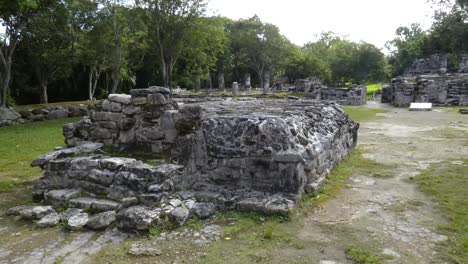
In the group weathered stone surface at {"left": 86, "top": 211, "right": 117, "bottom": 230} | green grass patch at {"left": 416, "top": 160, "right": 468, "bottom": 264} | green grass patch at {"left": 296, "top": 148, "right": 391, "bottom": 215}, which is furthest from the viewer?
green grass patch at {"left": 296, "top": 148, "right": 391, "bottom": 215}

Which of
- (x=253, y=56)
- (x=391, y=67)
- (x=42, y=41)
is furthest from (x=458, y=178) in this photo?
(x=391, y=67)

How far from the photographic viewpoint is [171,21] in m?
21.1

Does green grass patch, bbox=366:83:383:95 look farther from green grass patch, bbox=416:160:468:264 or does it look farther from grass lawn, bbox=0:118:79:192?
green grass patch, bbox=416:160:468:264

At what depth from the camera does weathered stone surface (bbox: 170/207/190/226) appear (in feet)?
14.4

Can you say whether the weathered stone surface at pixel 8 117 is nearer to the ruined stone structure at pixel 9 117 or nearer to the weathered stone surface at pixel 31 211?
the ruined stone structure at pixel 9 117

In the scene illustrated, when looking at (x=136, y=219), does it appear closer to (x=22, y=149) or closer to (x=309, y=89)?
(x=22, y=149)

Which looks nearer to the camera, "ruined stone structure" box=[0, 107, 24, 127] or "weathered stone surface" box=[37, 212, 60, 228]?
"weathered stone surface" box=[37, 212, 60, 228]

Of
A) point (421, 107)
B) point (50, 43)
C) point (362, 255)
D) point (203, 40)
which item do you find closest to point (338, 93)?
point (421, 107)

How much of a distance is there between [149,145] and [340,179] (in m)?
3.36

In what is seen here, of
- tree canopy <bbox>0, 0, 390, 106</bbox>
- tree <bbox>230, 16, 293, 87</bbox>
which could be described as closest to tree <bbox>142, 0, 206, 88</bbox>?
tree canopy <bbox>0, 0, 390, 106</bbox>

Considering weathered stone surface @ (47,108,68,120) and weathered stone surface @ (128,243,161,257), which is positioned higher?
weathered stone surface @ (47,108,68,120)

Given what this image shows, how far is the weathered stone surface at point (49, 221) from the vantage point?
450 centimetres

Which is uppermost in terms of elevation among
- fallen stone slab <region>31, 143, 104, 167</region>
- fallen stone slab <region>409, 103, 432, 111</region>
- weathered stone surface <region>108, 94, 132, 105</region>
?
weathered stone surface <region>108, 94, 132, 105</region>

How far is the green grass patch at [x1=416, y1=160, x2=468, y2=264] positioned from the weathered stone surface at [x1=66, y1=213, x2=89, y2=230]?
4.04 metres
